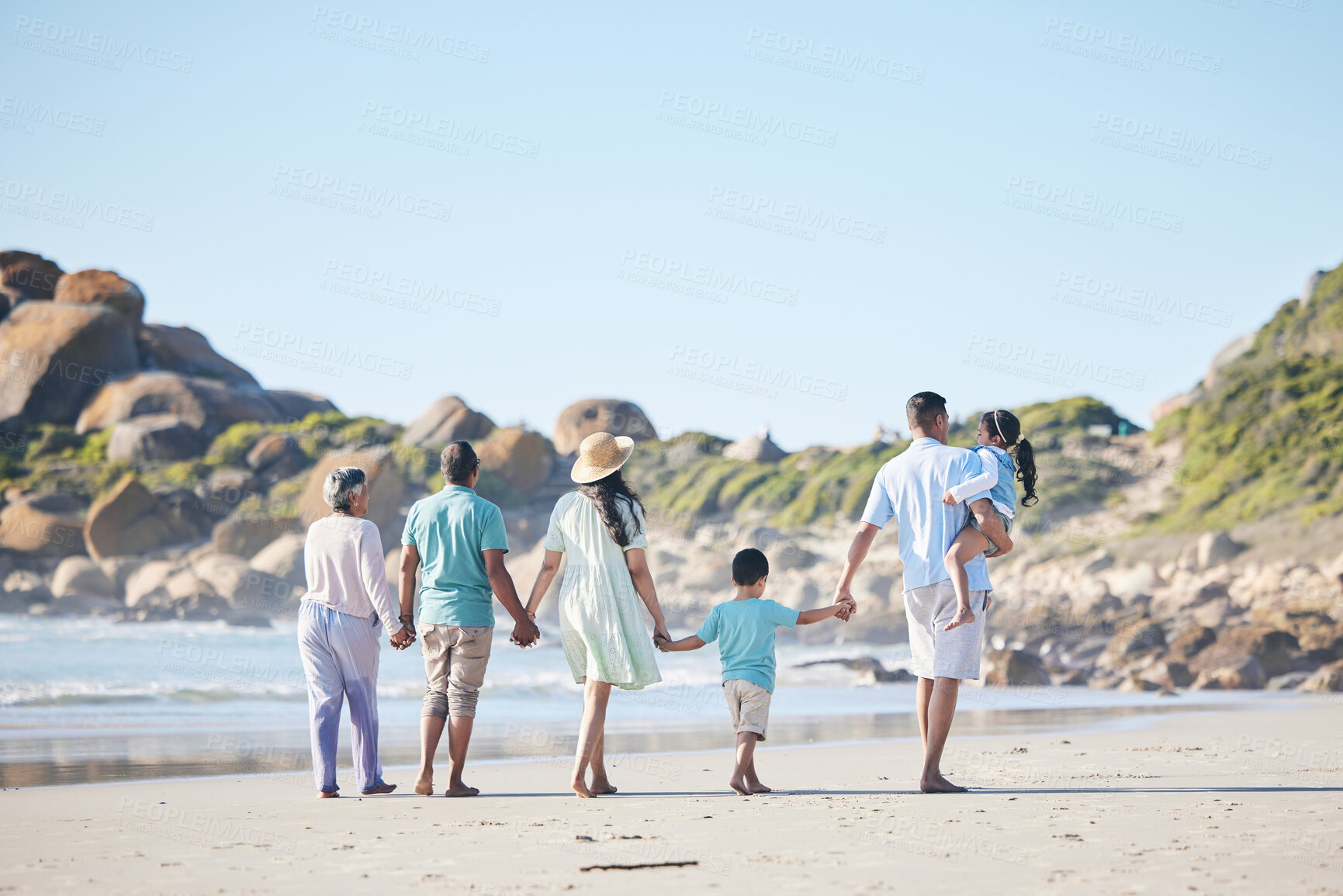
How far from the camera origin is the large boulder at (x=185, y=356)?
61.4 m

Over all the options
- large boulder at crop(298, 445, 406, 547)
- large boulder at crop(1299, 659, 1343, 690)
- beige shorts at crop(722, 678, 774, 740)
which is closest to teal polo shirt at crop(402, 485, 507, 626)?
beige shorts at crop(722, 678, 774, 740)

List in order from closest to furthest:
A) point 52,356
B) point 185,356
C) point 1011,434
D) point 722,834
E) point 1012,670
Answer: point 722,834
point 1011,434
point 1012,670
point 52,356
point 185,356

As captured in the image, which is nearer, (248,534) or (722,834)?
(722,834)

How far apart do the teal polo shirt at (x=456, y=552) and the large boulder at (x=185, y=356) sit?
61371mm

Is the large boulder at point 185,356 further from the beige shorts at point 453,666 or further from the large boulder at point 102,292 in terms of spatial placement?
the beige shorts at point 453,666

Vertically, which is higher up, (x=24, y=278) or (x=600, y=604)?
(x=24, y=278)

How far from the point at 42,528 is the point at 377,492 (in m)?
12.6

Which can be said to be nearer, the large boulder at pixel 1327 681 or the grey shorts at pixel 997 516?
the grey shorts at pixel 997 516

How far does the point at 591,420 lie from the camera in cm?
5912

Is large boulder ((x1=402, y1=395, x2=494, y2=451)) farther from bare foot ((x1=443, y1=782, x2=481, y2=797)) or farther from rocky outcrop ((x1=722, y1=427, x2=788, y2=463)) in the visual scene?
bare foot ((x1=443, y1=782, x2=481, y2=797))

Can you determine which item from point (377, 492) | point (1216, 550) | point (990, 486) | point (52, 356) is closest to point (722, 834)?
point (990, 486)

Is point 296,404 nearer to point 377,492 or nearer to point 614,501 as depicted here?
point 377,492

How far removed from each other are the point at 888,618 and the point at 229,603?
768 inches

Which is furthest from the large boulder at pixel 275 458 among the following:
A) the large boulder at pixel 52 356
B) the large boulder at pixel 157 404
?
the large boulder at pixel 52 356
